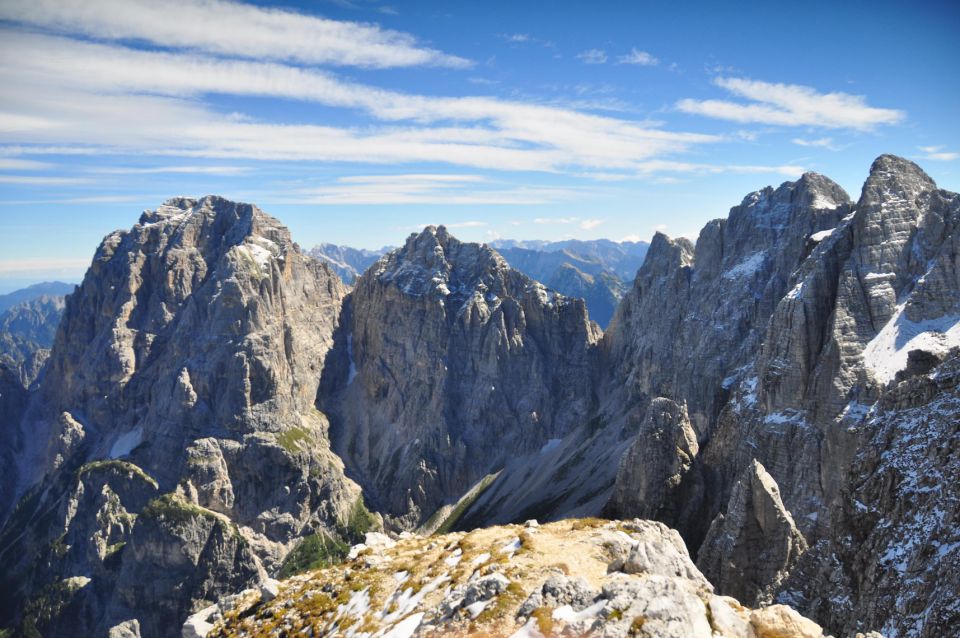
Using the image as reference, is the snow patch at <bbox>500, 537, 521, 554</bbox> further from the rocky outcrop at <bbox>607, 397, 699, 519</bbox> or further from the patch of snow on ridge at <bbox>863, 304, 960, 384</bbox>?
the patch of snow on ridge at <bbox>863, 304, 960, 384</bbox>

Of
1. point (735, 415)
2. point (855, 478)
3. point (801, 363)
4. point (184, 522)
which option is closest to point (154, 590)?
point (184, 522)

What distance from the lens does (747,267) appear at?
16850 centimetres

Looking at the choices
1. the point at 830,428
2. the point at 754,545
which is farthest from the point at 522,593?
the point at 830,428

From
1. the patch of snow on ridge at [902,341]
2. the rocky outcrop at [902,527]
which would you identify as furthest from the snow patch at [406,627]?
the patch of snow on ridge at [902,341]

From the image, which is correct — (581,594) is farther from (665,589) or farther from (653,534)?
(653,534)

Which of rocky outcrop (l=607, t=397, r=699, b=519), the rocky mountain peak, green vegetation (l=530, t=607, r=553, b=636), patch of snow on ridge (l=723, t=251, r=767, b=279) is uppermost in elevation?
the rocky mountain peak

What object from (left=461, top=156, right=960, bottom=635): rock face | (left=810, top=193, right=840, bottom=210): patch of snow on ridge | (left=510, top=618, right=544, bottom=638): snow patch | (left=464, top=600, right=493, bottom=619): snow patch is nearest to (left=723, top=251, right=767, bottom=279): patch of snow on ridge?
(left=461, top=156, right=960, bottom=635): rock face

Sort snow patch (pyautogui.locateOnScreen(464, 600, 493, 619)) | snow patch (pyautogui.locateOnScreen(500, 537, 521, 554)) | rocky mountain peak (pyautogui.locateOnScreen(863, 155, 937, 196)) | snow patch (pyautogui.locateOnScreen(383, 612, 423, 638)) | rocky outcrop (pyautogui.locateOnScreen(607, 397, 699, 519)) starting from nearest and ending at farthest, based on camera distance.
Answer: snow patch (pyautogui.locateOnScreen(464, 600, 493, 619))
snow patch (pyautogui.locateOnScreen(383, 612, 423, 638))
snow patch (pyautogui.locateOnScreen(500, 537, 521, 554))
rocky outcrop (pyautogui.locateOnScreen(607, 397, 699, 519))
rocky mountain peak (pyautogui.locateOnScreen(863, 155, 937, 196))

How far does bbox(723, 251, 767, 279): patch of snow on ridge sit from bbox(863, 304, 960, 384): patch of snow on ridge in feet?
241

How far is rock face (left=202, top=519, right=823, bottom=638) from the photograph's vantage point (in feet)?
75.0

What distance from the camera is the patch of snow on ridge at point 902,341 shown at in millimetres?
83750

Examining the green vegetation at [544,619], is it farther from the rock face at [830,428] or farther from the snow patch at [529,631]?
the rock face at [830,428]

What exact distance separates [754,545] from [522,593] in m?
46.3

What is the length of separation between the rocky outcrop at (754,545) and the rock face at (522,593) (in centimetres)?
2760
